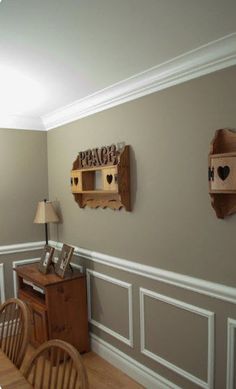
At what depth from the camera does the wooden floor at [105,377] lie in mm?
2398

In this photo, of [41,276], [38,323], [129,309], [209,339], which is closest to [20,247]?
[41,276]

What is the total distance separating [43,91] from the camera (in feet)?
8.17

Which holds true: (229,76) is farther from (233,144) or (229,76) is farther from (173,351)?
(173,351)

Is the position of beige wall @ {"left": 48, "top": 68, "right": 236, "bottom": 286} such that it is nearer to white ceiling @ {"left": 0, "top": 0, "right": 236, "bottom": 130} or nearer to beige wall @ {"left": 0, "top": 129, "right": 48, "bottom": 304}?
white ceiling @ {"left": 0, "top": 0, "right": 236, "bottom": 130}

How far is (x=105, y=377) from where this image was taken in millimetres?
2514

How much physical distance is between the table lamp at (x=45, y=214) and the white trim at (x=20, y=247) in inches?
14.3

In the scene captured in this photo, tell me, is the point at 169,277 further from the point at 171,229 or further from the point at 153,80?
the point at 153,80

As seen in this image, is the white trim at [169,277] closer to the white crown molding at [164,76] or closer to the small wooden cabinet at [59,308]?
the small wooden cabinet at [59,308]

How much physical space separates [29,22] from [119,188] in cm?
126

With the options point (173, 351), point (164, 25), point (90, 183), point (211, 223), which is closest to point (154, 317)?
point (173, 351)

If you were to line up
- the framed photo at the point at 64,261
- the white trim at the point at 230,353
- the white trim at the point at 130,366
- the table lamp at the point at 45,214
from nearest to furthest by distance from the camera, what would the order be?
the white trim at the point at 230,353 → the white trim at the point at 130,366 → the framed photo at the point at 64,261 → the table lamp at the point at 45,214

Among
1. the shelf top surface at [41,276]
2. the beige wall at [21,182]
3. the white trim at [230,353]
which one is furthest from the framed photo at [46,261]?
the white trim at [230,353]

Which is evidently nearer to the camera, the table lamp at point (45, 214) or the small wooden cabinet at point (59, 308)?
the small wooden cabinet at point (59, 308)

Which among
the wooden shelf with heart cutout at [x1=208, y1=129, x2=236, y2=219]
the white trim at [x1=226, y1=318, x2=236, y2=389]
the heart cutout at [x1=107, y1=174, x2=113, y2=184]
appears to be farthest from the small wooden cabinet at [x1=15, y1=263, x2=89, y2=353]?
the wooden shelf with heart cutout at [x1=208, y1=129, x2=236, y2=219]
